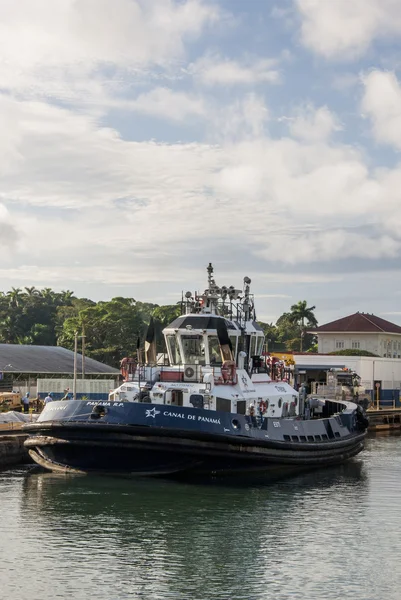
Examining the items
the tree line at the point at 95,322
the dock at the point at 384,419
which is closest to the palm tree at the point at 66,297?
the tree line at the point at 95,322

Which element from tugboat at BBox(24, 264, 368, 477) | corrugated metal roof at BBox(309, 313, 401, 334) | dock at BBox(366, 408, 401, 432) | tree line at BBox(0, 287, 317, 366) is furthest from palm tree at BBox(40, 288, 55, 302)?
tugboat at BBox(24, 264, 368, 477)

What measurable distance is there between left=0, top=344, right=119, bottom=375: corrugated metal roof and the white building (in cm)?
3639

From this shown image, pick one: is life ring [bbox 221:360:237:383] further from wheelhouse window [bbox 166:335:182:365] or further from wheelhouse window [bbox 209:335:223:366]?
wheelhouse window [bbox 166:335:182:365]

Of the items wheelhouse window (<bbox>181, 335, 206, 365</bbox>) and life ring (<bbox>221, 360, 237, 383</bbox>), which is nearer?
life ring (<bbox>221, 360, 237, 383</bbox>)

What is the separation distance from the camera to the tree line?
87312mm

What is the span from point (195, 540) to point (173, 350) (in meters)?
12.5

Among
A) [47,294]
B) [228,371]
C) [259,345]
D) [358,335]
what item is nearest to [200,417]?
[228,371]

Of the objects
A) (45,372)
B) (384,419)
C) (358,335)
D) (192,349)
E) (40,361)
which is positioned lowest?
(384,419)

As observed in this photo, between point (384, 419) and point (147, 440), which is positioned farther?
point (384, 419)

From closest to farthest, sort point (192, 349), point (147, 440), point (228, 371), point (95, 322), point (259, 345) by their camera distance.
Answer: point (147, 440) < point (228, 371) < point (192, 349) < point (259, 345) < point (95, 322)

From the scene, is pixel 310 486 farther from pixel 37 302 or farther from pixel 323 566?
pixel 37 302

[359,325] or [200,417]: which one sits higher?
[359,325]

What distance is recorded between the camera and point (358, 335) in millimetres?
98812

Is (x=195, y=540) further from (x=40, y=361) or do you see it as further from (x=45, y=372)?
(x=40, y=361)
